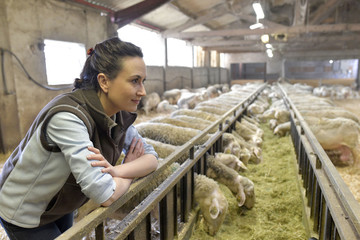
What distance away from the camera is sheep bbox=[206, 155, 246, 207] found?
3.48 metres

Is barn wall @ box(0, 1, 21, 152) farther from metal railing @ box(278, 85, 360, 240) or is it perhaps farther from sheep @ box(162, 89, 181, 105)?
→ sheep @ box(162, 89, 181, 105)

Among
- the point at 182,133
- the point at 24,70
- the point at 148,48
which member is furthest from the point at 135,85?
the point at 148,48

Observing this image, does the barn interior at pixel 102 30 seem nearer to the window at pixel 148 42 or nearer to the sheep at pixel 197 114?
the window at pixel 148 42

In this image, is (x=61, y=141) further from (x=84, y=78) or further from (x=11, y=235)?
(x=11, y=235)

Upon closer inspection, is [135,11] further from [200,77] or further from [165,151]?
[200,77]

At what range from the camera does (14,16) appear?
19.8ft

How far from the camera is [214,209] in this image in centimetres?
288

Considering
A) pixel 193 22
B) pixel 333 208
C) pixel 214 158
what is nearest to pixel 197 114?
pixel 214 158

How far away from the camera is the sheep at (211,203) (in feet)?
9.48

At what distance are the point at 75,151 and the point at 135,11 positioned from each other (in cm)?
986

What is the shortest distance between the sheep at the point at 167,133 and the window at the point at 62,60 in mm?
4146

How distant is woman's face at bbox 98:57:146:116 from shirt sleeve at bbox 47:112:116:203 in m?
0.27

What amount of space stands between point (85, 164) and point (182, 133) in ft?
11.7

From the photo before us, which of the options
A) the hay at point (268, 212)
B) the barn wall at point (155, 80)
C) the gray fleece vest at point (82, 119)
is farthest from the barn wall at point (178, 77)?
the gray fleece vest at point (82, 119)
